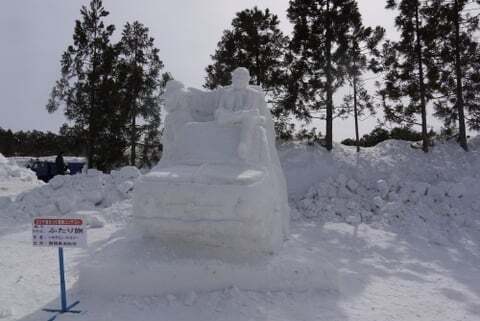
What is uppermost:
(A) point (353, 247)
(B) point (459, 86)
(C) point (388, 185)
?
(B) point (459, 86)

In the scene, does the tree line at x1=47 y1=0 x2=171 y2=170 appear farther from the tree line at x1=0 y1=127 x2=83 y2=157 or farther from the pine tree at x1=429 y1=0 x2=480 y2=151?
the tree line at x1=0 y1=127 x2=83 y2=157

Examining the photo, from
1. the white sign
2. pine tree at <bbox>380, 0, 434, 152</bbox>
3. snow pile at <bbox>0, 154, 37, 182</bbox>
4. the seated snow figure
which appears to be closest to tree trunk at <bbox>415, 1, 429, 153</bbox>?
pine tree at <bbox>380, 0, 434, 152</bbox>

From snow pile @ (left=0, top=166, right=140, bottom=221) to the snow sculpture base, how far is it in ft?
14.3

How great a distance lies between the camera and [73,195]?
8.51 metres

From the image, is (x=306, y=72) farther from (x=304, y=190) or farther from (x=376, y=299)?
(x=376, y=299)

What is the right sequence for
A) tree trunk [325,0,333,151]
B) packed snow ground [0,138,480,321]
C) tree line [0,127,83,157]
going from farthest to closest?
tree line [0,127,83,157] → tree trunk [325,0,333,151] → packed snow ground [0,138,480,321]

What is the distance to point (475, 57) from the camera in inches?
447

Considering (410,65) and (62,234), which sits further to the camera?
(410,65)

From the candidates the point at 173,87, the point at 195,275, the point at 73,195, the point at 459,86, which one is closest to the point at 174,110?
the point at 173,87

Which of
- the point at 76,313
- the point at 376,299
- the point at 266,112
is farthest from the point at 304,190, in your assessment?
the point at 76,313

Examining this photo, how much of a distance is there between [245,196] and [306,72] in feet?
29.0

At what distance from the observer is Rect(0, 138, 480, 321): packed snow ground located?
363 centimetres

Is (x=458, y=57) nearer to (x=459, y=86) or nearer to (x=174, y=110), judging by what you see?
(x=459, y=86)

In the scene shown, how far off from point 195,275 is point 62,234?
1.27 metres
